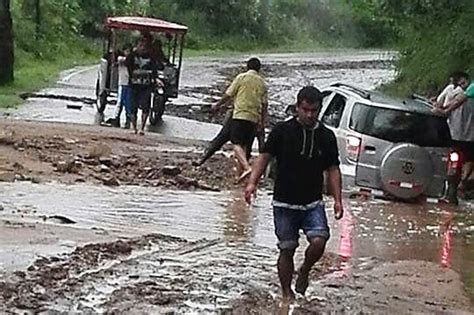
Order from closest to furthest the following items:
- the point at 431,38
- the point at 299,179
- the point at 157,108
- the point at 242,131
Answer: the point at 299,179 < the point at 242,131 < the point at 157,108 < the point at 431,38

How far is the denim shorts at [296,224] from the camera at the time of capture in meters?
9.59

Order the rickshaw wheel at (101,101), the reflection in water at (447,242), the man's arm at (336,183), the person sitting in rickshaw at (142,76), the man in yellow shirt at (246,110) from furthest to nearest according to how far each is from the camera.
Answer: the rickshaw wheel at (101,101) → the person sitting in rickshaw at (142,76) → the man in yellow shirt at (246,110) → the reflection in water at (447,242) → the man's arm at (336,183)

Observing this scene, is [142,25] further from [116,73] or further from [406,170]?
[406,170]

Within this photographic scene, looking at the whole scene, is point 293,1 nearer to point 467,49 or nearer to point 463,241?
point 467,49

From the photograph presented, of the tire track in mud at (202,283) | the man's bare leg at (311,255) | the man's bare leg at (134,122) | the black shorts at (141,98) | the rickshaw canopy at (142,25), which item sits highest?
the man's bare leg at (311,255)

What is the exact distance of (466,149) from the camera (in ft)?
60.2

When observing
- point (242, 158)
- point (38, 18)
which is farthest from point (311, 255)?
point (38, 18)

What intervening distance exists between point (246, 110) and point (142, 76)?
5.80 metres

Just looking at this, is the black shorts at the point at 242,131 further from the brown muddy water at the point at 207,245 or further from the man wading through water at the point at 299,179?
the man wading through water at the point at 299,179

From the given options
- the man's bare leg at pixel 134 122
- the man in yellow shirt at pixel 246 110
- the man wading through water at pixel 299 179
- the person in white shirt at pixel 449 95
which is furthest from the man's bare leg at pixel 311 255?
the man's bare leg at pixel 134 122

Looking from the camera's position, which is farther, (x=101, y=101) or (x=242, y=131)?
(x=101, y=101)

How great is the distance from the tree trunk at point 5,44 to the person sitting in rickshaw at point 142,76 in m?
7.90

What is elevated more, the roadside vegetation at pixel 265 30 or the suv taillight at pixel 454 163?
the suv taillight at pixel 454 163

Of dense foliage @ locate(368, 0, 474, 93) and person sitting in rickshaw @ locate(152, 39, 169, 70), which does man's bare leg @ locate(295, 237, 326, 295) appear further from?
dense foliage @ locate(368, 0, 474, 93)
